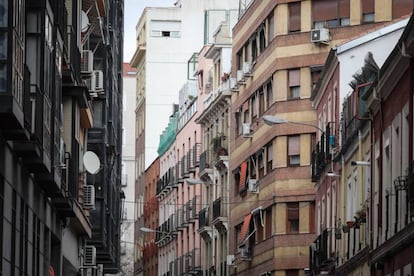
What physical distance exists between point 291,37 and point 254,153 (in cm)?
805

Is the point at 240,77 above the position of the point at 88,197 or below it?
above

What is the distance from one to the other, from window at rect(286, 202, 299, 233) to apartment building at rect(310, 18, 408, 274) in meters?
9.73

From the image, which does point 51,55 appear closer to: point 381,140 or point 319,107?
point 381,140

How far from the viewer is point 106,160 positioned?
61188 mm

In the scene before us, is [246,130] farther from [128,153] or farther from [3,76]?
[128,153]

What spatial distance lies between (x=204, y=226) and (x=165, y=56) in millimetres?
35664

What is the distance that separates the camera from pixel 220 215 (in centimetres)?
8756

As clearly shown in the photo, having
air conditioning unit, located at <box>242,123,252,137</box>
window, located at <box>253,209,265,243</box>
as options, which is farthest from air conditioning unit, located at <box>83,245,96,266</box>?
air conditioning unit, located at <box>242,123,252,137</box>

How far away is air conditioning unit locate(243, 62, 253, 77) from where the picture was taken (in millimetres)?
78856

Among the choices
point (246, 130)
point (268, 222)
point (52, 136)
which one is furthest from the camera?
point (246, 130)

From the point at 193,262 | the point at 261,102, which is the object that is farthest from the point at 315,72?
the point at 193,262

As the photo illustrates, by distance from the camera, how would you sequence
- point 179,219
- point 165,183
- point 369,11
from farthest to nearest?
1. point 165,183
2. point 179,219
3. point 369,11

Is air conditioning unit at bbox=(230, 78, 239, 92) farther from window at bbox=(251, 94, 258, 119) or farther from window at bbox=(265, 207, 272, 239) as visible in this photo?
window at bbox=(265, 207, 272, 239)

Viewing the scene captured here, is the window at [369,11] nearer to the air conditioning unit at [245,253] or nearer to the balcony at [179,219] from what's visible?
the air conditioning unit at [245,253]
